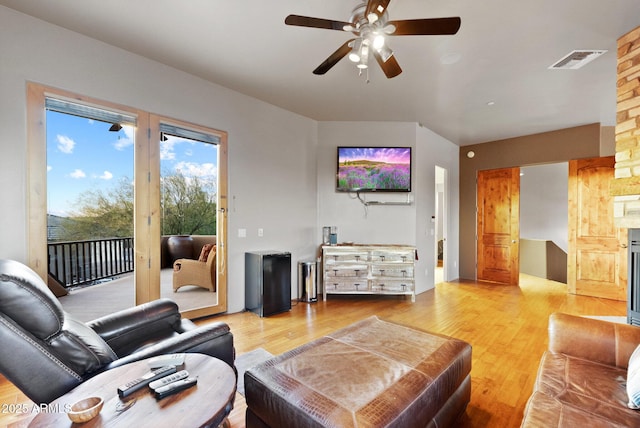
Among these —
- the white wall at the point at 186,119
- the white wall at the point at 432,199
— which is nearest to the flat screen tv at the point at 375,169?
the white wall at the point at 432,199

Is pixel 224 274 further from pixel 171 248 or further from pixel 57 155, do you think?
pixel 57 155

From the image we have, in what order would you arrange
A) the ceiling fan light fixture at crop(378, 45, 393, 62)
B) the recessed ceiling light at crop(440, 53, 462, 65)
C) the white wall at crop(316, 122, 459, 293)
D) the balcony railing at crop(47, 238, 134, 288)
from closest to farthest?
1. the ceiling fan light fixture at crop(378, 45, 393, 62)
2. the balcony railing at crop(47, 238, 134, 288)
3. the recessed ceiling light at crop(440, 53, 462, 65)
4. the white wall at crop(316, 122, 459, 293)

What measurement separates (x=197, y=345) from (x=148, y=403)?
20.5 inches

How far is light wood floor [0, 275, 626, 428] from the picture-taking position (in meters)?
2.07

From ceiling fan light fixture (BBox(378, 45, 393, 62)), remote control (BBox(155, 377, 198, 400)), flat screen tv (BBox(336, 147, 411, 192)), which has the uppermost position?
ceiling fan light fixture (BBox(378, 45, 393, 62))

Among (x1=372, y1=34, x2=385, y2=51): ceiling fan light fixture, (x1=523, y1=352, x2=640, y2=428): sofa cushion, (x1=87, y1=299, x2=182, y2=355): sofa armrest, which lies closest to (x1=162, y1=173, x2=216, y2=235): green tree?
(x1=87, y1=299, x2=182, y2=355): sofa armrest

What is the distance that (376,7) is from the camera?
1769mm

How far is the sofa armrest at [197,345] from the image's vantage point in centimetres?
146

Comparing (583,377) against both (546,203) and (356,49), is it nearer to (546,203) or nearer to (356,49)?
(356,49)

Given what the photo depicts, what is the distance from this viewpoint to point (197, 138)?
11.8 feet

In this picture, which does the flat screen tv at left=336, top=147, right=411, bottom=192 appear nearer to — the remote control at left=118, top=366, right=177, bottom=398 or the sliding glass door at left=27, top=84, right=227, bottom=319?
the sliding glass door at left=27, top=84, right=227, bottom=319

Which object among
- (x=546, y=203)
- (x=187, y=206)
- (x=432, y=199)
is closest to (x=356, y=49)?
(x=187, y=206)

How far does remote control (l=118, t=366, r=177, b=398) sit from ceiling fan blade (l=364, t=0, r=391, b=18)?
7.45 ft

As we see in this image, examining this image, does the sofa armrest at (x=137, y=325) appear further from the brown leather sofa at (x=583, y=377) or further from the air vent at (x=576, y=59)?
the air vent at (x=576, y=59)
